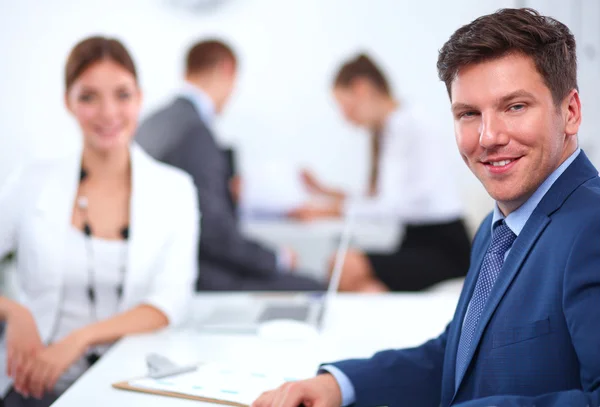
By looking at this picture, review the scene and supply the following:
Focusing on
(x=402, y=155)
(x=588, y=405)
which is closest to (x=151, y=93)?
(x=402, y=155)

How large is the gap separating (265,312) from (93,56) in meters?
0.91

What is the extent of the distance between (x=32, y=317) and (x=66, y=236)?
0.81 feet

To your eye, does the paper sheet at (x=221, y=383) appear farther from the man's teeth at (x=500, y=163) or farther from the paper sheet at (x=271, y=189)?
the paper sheet at (x=271, y=189)

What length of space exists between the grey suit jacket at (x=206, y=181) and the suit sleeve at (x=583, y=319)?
213cm

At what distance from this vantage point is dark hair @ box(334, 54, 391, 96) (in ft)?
12.8

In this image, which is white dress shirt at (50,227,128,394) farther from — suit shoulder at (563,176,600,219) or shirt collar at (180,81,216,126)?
suit shoulder at (563,176,600,219)

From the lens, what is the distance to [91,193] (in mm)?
2152

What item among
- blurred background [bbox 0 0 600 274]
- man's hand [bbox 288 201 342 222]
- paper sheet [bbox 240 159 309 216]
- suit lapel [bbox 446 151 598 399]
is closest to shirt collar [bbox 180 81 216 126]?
blurred background [bbox 0 0 600 274]

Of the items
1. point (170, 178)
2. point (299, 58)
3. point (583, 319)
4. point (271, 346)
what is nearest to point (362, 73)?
point (299, 58)

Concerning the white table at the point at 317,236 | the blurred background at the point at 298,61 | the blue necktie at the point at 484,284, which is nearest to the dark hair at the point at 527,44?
the blue necktie at the point at 484,284

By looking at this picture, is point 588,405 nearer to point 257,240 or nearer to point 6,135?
point 6,135

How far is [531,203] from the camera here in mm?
1058

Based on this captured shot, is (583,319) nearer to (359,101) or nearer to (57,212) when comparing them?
(57,212)

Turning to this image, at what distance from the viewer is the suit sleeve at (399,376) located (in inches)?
47.4
